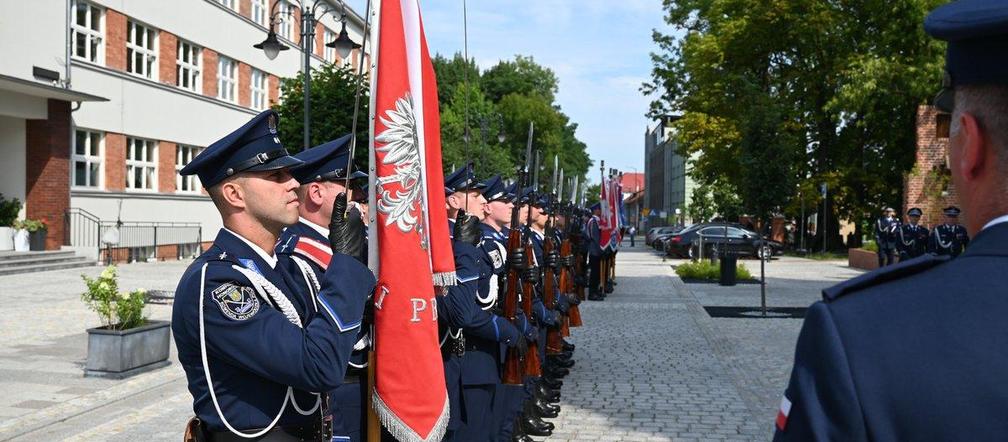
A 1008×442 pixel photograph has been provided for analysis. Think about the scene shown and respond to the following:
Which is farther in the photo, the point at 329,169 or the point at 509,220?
the point at 509,220

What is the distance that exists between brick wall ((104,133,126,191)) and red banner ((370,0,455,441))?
2691cm

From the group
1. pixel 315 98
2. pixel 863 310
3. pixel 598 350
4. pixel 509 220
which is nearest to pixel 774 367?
pixel 598 350

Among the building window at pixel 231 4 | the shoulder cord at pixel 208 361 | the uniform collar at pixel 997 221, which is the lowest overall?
the shoulder cord at pixel 208 361

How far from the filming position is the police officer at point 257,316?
2.82m

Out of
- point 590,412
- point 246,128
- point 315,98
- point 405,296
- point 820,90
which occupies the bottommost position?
point 590,412

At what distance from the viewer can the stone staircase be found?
72.9ft

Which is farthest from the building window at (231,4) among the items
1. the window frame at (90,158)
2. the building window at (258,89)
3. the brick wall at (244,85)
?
the window frame at (90,158)

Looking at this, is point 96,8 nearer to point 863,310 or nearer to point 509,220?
point 509,220

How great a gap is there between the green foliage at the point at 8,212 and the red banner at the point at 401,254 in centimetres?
2368

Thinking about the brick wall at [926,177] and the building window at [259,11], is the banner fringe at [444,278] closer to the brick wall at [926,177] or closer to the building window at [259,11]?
the brick wall at [926,177]

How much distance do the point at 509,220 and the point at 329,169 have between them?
343 centimetres

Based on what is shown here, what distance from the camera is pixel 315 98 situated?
19.4 m

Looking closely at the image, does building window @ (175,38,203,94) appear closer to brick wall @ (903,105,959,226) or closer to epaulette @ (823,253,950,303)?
brick wall @ (903,105,959,226)

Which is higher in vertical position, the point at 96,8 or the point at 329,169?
the point at 96,8
